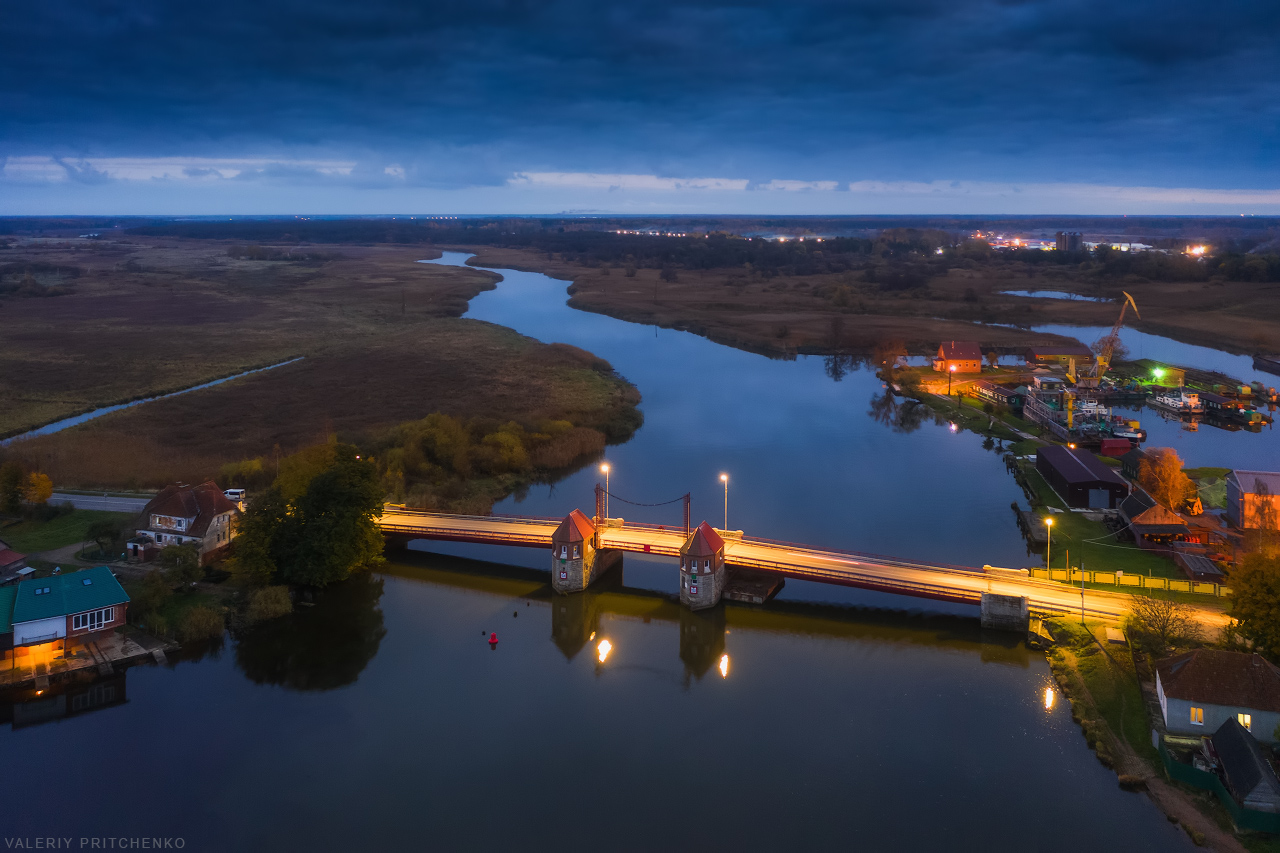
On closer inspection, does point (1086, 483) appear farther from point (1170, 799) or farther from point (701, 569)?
point (1170, 799)

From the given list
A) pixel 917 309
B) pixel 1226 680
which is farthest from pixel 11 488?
pixel 917 309

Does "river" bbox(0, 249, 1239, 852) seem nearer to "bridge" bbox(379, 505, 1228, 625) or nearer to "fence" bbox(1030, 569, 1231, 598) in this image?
"bridge" bbox(379, 505, 1228, 625)

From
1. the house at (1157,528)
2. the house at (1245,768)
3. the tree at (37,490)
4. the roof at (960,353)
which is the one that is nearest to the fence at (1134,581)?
the house at (1157,528)

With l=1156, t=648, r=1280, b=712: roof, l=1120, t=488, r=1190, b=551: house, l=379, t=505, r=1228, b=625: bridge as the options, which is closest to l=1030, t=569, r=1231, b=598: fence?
l=379, t=505, r=1228, b=625: bridge

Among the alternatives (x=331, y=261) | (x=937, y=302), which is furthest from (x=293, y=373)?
(x=331, y=261)

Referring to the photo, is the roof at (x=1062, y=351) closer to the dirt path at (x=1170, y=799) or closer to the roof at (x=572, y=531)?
the roof at (x=572, y=531)

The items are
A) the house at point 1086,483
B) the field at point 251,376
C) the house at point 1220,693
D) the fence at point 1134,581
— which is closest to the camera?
the house at point 1220,693
